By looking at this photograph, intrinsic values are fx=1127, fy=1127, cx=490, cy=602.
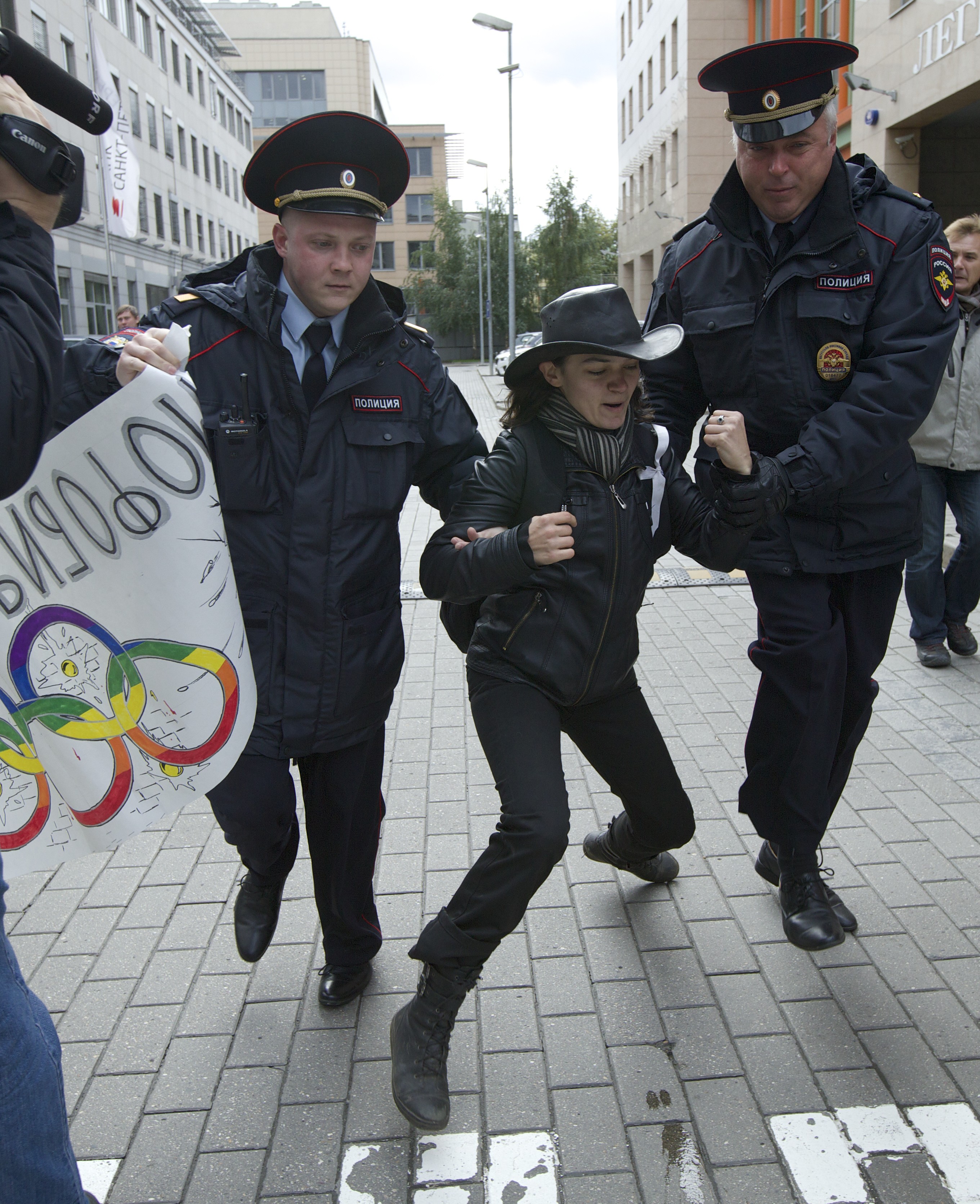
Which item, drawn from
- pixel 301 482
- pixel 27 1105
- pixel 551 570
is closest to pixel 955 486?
pixel 551 570

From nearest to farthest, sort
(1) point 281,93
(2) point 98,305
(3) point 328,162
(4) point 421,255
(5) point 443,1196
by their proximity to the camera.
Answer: (5) point 443,1196 < (3) point 328,162 < (2) point 98,305 < (4) point 421,255 < (1) point 281,93

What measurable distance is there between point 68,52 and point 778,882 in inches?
1449

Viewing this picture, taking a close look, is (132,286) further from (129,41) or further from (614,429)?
(614,429)

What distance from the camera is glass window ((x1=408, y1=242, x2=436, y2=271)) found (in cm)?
7662

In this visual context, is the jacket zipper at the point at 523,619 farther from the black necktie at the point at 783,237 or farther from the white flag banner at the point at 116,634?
the black necktie at the point at 783,237

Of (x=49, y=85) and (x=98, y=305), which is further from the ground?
(x=98, y=305)

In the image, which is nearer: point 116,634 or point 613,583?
point 116,634

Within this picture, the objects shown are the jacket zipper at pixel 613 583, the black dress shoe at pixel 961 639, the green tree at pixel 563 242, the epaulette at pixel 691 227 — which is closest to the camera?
the jacket zipper at pixel 613 583

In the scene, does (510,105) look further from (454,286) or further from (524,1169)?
(454,286)

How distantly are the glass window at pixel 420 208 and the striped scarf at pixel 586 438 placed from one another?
274 ft

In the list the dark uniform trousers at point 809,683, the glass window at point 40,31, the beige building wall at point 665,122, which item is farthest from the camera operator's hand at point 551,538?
the glass window at point 40,31

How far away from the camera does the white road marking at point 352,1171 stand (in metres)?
2.47

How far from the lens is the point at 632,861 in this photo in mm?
3652

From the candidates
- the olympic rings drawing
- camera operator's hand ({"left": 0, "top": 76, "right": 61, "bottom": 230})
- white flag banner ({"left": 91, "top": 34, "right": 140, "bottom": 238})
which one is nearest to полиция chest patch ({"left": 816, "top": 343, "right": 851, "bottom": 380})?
the olympic rings drawing
